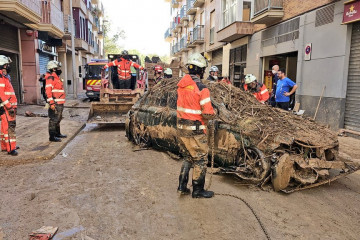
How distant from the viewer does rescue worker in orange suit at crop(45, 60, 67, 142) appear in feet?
22.2

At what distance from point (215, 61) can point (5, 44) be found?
1505 centimetres

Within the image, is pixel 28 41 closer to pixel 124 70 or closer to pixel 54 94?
pixel 124 70

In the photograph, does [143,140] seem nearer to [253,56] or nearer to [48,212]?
[48,212]

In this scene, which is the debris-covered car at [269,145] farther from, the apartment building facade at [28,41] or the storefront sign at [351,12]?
the apartment building facade at [28,41]

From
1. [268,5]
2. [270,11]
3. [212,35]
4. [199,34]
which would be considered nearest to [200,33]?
[199,34]

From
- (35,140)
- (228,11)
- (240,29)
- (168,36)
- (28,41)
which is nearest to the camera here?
(35,140)

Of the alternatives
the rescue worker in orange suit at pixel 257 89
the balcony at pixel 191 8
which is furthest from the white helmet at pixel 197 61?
the balcony at pixel 191 8

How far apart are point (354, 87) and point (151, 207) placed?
7505 mm

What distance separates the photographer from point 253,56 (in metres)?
15.3

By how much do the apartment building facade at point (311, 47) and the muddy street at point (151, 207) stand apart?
14.5 ft

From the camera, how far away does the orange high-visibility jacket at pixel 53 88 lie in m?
6.75

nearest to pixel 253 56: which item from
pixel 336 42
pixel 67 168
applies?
pixel 336 42

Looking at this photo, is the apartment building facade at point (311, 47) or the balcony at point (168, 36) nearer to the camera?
the apartment building facade at point (311, 47)

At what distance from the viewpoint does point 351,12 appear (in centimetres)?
813
